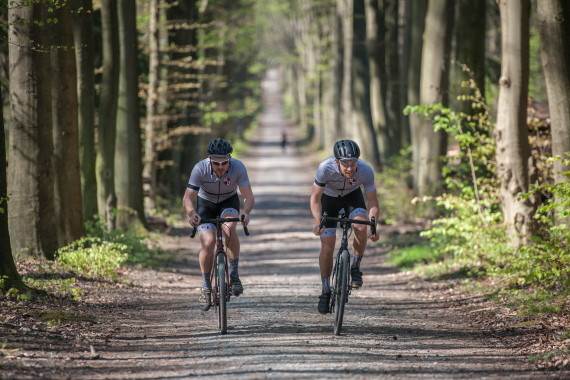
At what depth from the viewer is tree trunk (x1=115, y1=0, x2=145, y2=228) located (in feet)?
76.9

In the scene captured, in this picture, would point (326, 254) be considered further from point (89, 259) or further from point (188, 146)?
point (188, 146)

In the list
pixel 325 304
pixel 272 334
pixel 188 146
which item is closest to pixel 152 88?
pixel 188 146

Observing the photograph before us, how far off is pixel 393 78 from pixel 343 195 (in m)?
26.4

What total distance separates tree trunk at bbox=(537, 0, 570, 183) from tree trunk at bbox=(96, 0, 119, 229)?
385 inches

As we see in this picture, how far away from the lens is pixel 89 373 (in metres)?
9.40

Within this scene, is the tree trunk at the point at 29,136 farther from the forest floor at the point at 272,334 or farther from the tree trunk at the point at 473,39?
the tree trunk at the point at 473,39

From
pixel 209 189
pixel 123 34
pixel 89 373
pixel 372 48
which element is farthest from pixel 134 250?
pixel 372 48

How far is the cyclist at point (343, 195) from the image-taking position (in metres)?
11.4

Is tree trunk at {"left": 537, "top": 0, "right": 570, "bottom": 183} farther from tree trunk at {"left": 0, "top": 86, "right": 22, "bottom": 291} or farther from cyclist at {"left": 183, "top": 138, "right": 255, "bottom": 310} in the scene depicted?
tree trunk at {"left": 0, "top": 86, "right": 22, "bottom": 291}

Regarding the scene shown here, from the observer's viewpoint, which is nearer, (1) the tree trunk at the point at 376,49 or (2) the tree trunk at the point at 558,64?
(2) the tree trunk at the point at 558,64

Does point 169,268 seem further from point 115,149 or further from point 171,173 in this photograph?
point 171,173

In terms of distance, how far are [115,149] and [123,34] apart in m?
2.70

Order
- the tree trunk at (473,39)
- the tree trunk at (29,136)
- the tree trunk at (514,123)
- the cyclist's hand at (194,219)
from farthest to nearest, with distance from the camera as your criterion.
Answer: the tree trunk at (473,39) < the tree trunk at (514,123) < the tree trunk at (29,136) < the cyclist's hand at (194,219)

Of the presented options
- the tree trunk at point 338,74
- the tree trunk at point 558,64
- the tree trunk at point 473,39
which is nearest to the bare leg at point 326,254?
the tree trunk at point 558,64
